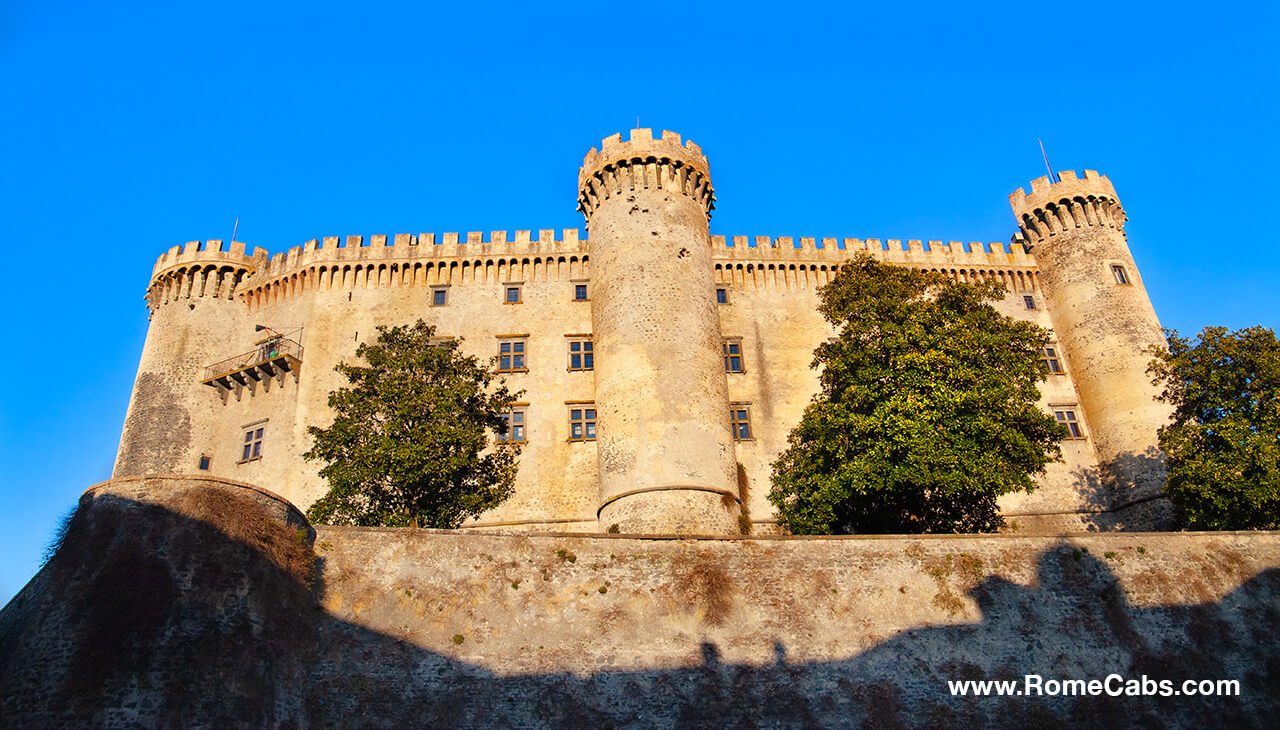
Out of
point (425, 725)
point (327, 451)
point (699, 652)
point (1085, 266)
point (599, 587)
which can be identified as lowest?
point (425, 725)

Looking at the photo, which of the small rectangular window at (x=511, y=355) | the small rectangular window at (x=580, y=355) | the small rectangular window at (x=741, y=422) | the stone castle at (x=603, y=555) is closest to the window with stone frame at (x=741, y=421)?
the small rectangular window at (x=741, y=422)

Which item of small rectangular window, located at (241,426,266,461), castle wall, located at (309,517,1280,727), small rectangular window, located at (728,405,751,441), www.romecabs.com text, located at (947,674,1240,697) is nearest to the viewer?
castle wall, located at (309,517,1280,727)

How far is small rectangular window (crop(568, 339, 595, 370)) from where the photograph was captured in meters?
36.7

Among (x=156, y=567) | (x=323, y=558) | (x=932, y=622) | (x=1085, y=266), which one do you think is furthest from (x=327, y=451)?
(x=1085, y=266)

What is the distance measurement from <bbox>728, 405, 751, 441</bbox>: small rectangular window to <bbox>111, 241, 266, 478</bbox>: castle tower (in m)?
21.9

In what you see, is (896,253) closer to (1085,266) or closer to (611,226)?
(1085,266)

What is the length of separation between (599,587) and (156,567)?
9.54m

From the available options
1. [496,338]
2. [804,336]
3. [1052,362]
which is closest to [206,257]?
[496,338]

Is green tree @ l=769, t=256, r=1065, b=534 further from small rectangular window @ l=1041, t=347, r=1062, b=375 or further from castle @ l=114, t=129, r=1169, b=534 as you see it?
small rectangular window @ l=1041, t=347, r=1062, b=375

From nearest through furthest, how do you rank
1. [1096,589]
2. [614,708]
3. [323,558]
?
[614,708], [323,558], [1096,589]

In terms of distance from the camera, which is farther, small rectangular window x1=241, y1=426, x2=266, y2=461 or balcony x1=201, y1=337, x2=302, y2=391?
balcony x1=201, y1=337, x2=302, y2=391

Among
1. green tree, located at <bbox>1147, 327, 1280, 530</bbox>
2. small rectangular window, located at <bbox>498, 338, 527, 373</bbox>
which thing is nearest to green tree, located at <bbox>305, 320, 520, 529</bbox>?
small rectangular window, located at <bbox>498, 338, 527, 373</bbox>

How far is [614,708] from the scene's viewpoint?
1898 cm

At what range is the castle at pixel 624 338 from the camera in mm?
32656
